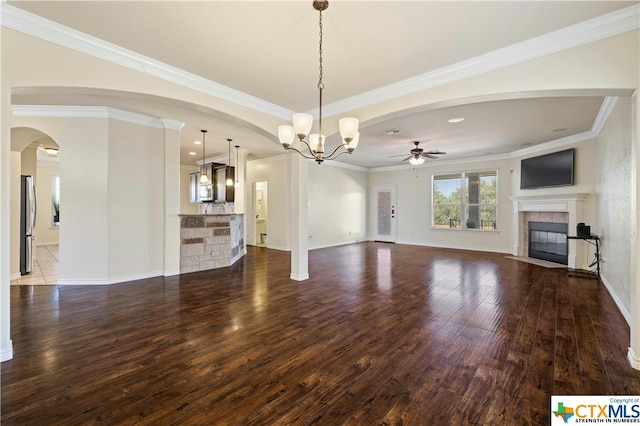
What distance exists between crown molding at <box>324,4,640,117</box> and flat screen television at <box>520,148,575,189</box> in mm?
4895

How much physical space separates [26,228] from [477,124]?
871 centimetres

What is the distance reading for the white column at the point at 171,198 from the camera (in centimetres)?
538

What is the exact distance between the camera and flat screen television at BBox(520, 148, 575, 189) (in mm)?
6281

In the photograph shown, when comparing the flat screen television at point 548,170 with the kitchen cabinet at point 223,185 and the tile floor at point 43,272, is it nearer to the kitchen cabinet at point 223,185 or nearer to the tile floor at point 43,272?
the kitchen cabinet at point 223,185

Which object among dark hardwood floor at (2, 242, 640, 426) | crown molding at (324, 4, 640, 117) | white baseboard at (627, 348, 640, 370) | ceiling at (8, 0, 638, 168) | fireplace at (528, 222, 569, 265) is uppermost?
ceiling at (8, 0, 638, 168)

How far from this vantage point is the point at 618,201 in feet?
12.6

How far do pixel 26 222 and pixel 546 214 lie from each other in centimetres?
1128

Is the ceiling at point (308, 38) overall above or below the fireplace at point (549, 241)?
above

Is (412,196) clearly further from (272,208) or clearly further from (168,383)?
(168,383)

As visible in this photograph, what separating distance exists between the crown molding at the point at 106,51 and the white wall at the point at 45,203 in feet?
29.8

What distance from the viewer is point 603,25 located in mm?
2367

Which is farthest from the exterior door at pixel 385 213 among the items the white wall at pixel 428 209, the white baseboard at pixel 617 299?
the white baseboard at pixel 617 299

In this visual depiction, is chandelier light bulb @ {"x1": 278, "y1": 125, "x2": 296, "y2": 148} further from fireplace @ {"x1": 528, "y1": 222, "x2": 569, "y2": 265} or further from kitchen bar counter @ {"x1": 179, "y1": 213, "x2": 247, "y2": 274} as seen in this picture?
fireplace @ {"x1": 528, "y1": 222, "x2": 569, "y2": 265}

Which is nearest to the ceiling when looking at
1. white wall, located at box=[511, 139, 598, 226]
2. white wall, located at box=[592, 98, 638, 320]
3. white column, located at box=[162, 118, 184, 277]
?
white wall, located at box=[592, 98, 638, 320]
